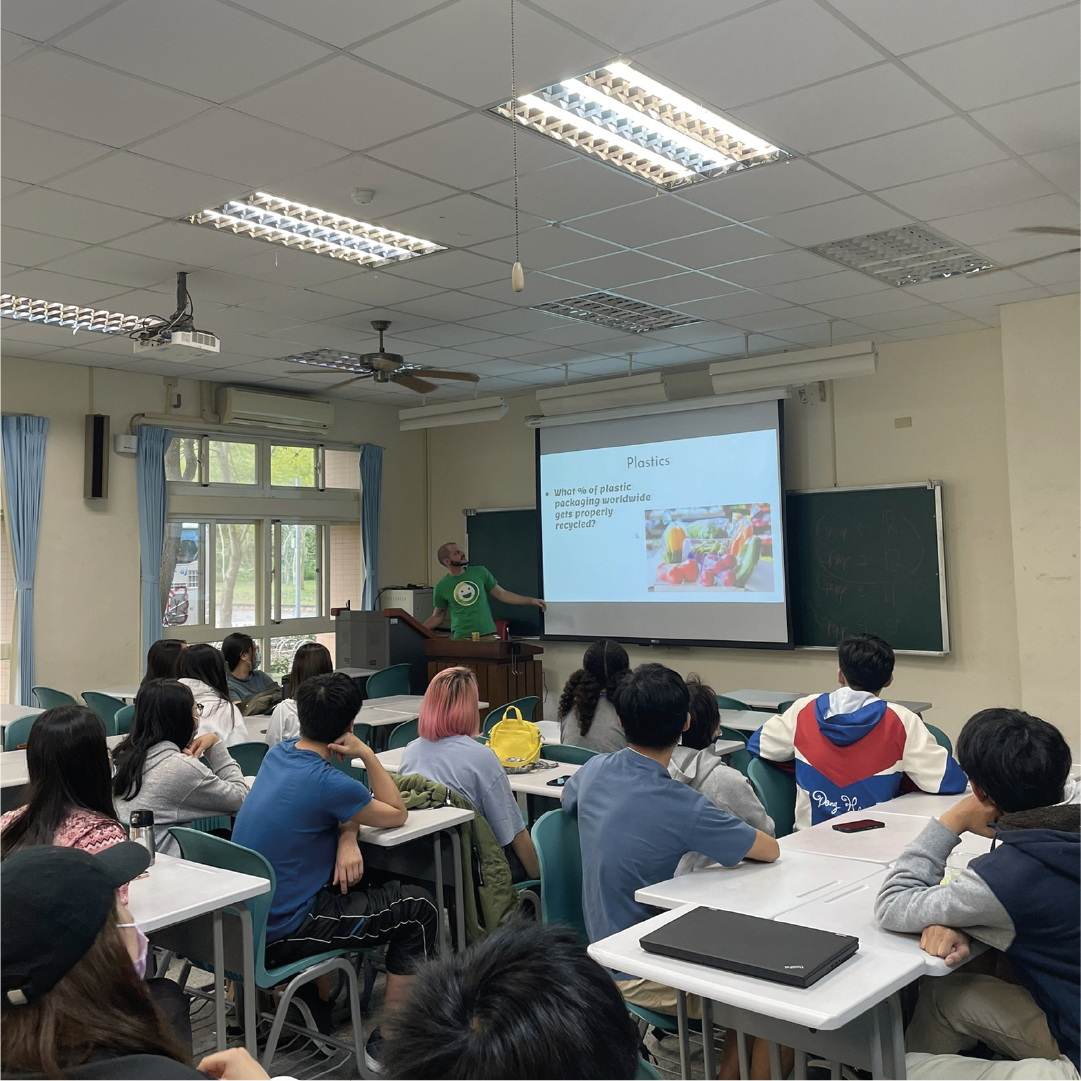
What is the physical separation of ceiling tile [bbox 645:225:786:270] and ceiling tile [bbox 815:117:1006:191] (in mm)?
761

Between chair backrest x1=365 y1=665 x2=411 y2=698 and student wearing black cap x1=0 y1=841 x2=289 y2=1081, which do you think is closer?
student wearing black cap x1=0 y1=841 x2=289 y2=1081

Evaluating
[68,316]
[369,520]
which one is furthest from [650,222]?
[369,520]

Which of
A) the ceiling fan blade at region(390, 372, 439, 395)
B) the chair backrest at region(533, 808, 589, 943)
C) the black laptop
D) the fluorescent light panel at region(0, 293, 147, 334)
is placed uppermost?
the fluorescent light panel at region(0, 293, 147, 334)

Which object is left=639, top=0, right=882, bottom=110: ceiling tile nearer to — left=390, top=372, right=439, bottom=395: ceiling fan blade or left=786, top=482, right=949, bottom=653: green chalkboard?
left=390, top=372, right=439, bottom=395: ceiling fan blade

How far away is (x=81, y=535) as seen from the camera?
25.6ft

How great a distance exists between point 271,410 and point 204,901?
680cm

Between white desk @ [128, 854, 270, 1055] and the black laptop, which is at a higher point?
the black laptop

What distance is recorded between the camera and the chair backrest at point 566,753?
4227 millimetres

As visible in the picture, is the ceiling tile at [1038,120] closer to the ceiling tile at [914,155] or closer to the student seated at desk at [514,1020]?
the ceiling tile at [914,155]

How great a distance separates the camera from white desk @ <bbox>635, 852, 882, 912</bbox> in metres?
2.32

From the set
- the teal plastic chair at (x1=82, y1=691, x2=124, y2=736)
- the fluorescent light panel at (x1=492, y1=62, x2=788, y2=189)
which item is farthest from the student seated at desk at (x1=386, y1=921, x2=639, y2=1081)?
the teal plastic chair at (x1=82, y1=691, x2=124, y2=736)

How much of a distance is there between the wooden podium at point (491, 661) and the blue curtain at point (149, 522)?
1923 mm

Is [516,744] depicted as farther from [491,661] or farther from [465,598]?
[465,598]

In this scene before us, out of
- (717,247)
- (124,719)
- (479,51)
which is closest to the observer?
(479,51)
